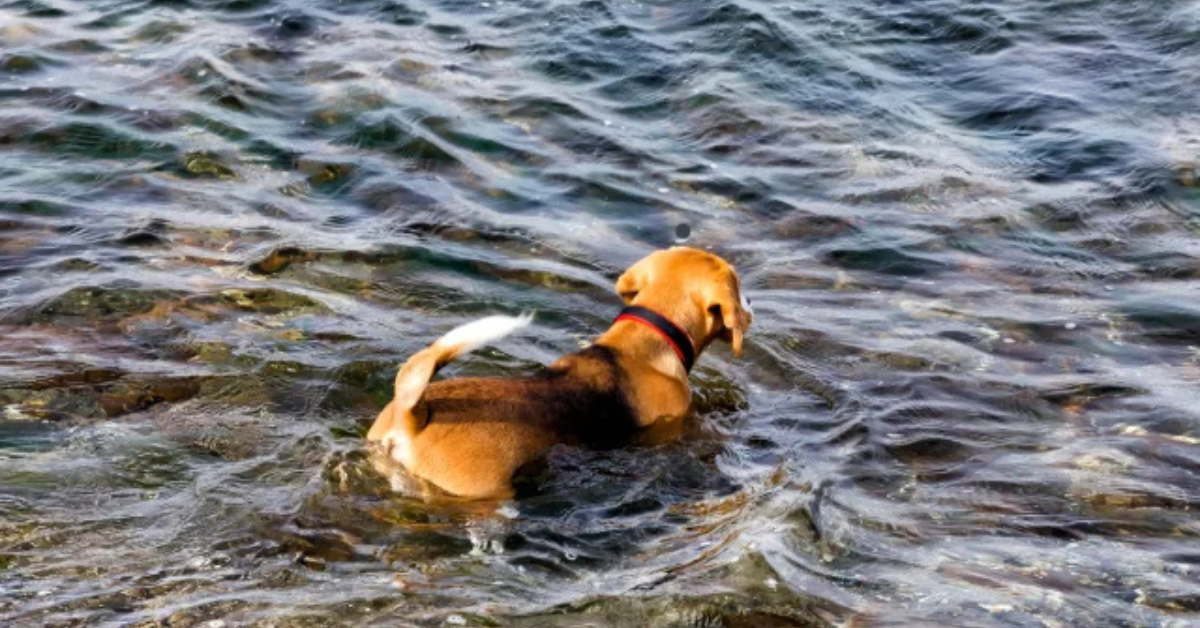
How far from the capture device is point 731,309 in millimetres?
7891

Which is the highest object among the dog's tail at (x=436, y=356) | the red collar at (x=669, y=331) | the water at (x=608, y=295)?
the dog's tail at (x=436, y=356)

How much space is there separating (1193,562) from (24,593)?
4.31 meters

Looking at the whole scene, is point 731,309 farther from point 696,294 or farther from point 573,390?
point 573,390

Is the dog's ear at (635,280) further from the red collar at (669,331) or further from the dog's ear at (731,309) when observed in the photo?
the dog's ear at (731,309)

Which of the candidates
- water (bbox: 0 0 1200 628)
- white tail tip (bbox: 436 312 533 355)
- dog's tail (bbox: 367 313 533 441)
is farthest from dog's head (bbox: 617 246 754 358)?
white tail tip (bbox: 436 312 533 355)

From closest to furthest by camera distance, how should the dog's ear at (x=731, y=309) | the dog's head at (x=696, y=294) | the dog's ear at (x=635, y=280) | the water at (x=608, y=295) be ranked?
the water at (x=608, y=295) → the dog's ear at (x=731, y=309) → the dog's head at (x=696, y=294) → the dog's ear at (x=635, y=280)

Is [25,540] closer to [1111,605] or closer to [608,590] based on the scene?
[608,590]

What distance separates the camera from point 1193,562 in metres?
6.41

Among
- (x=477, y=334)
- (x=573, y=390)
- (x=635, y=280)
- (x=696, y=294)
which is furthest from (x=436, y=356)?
(x=635, y=280)

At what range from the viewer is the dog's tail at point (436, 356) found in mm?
6223

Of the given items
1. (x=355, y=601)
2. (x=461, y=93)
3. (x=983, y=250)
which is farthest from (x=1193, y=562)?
(x=461, y=93)

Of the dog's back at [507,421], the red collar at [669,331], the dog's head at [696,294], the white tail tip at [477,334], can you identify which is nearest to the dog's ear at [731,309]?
the dog's head at [696,294]

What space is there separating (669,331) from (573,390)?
29.4 inches

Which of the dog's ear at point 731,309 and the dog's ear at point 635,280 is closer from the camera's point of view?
the dog's ear at point 731,309
